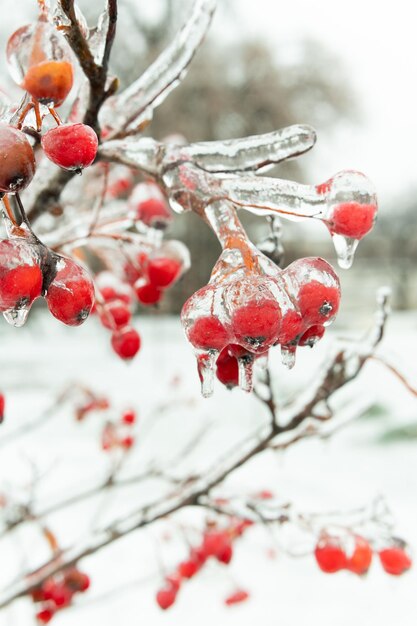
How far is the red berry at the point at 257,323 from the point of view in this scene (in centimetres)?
36

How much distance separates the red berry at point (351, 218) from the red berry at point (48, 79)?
0.61 ft

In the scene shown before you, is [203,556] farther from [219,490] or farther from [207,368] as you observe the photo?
[207,368]

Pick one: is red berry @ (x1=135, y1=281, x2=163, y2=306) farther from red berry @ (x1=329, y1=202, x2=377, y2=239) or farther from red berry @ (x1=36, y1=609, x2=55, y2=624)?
red berry @ (x1=36, y1=609, x2=55, y2=624)

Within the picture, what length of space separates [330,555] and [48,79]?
0.79 meters

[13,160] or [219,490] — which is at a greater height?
[13,160]

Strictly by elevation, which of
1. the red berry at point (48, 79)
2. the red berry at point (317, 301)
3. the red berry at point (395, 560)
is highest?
the red berry at point (48, 79)

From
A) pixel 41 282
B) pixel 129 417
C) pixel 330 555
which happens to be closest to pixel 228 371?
pixel 41 282

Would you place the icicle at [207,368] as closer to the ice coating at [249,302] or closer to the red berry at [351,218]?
the ice coating at [249,302]

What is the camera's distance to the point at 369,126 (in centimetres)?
1158

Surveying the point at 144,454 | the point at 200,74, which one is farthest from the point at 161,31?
the point at 144,454

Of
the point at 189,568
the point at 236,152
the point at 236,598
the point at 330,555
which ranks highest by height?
the point at 236,152

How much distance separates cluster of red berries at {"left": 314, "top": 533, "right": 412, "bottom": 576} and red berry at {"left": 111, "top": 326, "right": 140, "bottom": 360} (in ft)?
1.41

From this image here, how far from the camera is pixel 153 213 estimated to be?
81cm

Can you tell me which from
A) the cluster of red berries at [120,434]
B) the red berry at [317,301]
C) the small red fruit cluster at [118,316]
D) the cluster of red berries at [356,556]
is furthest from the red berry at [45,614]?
the red berry at [317,301]
